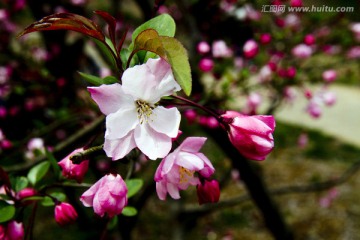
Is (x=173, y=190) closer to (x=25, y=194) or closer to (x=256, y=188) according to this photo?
(x=25, y=194)

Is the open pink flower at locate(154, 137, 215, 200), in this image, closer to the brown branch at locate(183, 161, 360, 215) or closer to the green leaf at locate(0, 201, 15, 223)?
the green leaf at locate(0, 201, 15, 223)

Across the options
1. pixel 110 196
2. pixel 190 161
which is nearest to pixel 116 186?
pixel 110 196

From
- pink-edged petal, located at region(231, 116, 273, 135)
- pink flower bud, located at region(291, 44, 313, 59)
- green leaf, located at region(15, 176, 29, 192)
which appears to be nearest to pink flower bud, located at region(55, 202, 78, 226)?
green leaf, located at region(15, 176, 29, 192)

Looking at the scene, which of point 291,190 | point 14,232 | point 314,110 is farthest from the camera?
point 314,110

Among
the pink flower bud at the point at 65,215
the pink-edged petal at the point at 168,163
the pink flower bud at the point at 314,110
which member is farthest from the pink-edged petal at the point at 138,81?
the pink flower bud at the point at 314,110

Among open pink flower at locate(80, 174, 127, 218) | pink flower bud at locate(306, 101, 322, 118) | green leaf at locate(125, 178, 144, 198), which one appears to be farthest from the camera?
pink flower bud at locate(306, 101, 322, 118)

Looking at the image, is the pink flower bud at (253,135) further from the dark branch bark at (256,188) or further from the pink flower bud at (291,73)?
the pink flower bud at (291,73)

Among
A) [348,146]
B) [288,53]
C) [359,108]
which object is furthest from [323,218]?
[359,108]
